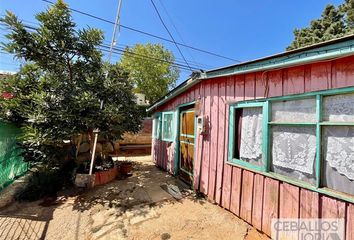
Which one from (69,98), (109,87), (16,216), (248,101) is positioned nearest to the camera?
(248,101)

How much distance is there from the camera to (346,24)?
14.1m

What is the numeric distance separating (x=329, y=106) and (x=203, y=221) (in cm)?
262

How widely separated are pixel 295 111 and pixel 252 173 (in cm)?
121

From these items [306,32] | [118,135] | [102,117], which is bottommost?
[118,135]

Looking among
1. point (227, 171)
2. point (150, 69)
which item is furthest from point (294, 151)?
point (150, 69)

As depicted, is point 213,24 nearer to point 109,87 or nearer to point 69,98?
point 109,87

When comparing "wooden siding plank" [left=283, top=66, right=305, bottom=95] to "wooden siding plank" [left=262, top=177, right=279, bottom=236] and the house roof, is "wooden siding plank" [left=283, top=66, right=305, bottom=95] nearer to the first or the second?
the house roof

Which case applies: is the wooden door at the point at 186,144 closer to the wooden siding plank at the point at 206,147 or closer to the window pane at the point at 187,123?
the window pane at the point at 187,123

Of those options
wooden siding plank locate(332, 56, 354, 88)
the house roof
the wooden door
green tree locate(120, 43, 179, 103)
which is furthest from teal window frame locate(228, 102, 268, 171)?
green tree locate(120, 43, 179, 103)

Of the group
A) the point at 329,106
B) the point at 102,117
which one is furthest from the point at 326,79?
the point at 102,117

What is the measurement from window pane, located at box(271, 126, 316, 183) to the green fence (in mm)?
5857

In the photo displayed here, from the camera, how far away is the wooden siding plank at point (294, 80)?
102 inches

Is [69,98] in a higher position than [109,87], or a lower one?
lower

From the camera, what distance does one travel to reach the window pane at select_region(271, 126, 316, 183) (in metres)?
2.48
